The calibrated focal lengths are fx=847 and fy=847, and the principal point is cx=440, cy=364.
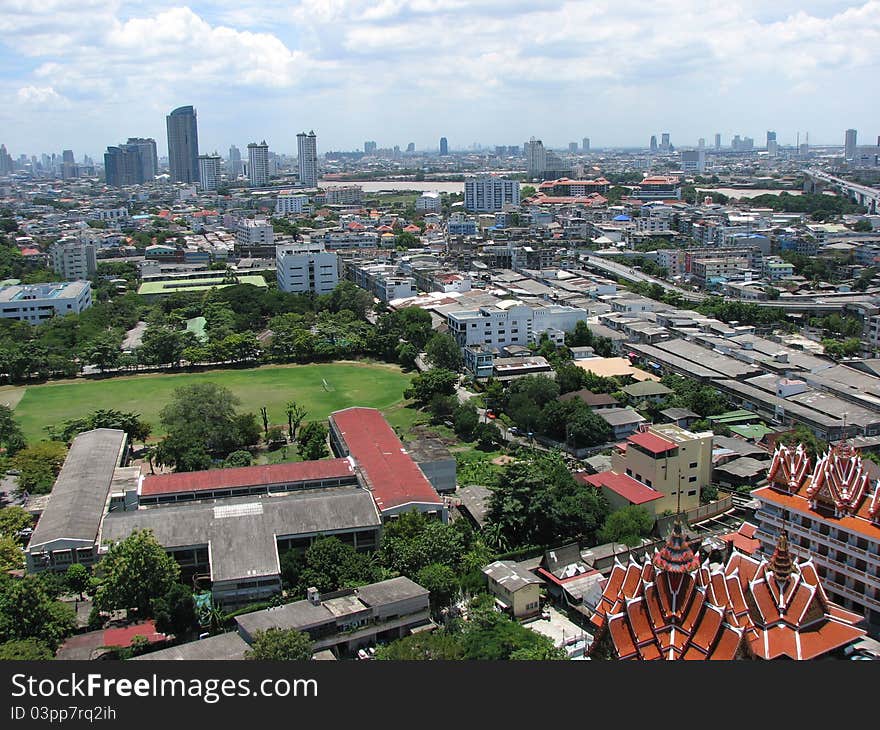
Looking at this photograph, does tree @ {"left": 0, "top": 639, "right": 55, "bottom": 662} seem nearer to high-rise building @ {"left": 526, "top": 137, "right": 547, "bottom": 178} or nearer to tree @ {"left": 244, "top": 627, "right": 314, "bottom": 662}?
tree @ {"left": 244, "top": 627, "right": 314, "bottom": 662}

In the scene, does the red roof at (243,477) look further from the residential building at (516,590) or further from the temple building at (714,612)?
the temple building at (714,612)

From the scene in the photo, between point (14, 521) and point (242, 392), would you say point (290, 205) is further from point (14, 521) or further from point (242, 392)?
point (14, 521)

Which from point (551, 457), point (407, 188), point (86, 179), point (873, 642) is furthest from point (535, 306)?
point (86, 179)

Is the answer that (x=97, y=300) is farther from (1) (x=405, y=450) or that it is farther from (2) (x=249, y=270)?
(1) (x=405, y=450)

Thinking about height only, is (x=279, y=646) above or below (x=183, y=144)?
below

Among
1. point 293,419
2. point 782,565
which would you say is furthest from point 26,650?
point 293,419

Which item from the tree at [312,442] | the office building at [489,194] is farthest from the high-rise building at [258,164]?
the tree at [312,442]
